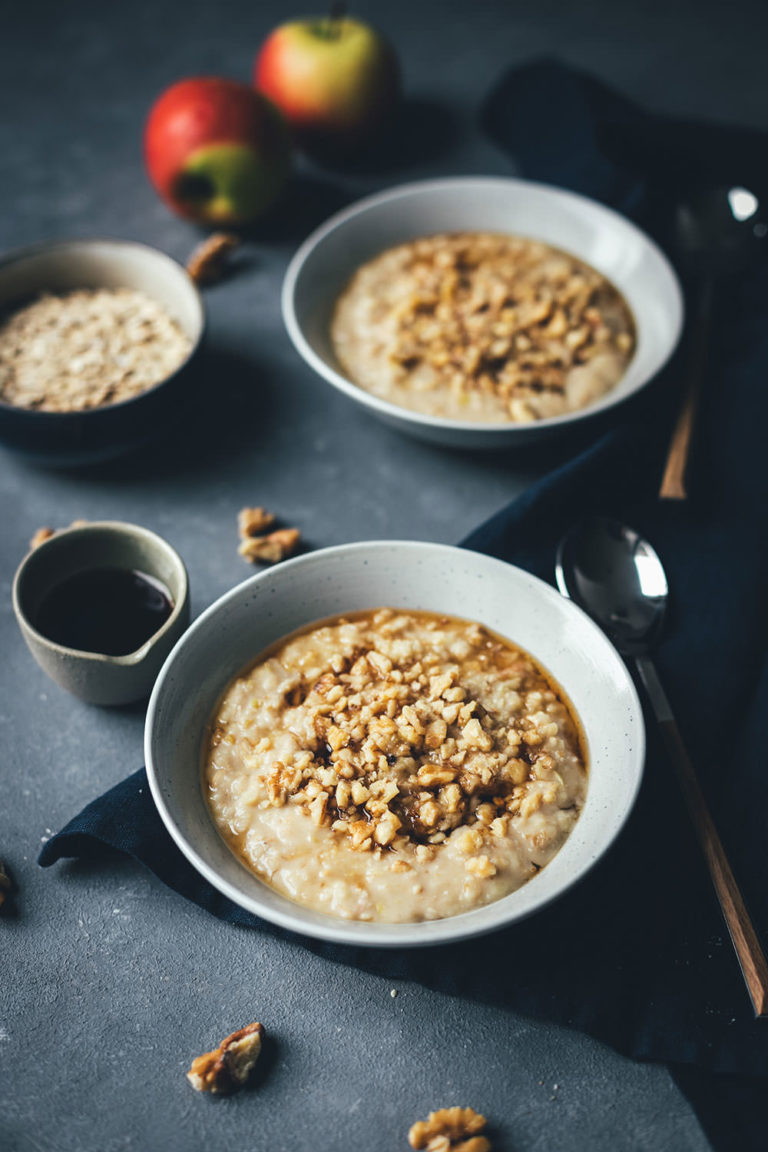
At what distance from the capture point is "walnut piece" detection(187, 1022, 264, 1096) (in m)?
1.43

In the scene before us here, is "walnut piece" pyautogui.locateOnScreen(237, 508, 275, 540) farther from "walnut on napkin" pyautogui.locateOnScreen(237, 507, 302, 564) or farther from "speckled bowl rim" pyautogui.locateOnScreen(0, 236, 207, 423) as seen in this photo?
"speckled bowl rim" pyautogui.locateOnScreen(0, 236, 207, 423)

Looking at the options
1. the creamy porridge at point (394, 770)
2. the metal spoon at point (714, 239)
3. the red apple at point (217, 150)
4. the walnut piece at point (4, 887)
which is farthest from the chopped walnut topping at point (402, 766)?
the red apple at point (217, 150)

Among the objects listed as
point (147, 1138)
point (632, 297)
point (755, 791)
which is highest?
point (632, 297)

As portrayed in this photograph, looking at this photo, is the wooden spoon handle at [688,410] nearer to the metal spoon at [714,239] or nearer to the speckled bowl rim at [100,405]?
the metal spoon at [714,239]

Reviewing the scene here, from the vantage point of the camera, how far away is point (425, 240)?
2.58m

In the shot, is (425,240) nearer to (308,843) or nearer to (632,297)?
(632,297)

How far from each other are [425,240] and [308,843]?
5.57 ft

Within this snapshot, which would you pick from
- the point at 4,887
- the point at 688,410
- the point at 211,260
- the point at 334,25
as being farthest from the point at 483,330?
the point at 4,887

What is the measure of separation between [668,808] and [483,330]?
115 cm

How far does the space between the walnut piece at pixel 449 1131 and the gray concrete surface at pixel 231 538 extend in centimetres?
4

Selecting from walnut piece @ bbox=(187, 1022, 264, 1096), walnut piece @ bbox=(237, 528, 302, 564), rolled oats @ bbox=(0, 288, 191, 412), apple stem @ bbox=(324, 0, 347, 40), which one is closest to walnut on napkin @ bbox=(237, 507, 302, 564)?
walnut piece @ bbox=(237, 528, 302, 564)

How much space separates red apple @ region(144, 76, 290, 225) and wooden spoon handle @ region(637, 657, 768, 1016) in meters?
1.68

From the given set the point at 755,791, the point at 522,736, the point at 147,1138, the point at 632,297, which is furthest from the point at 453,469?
the point at 147,1138

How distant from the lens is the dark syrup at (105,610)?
1.79 metres
